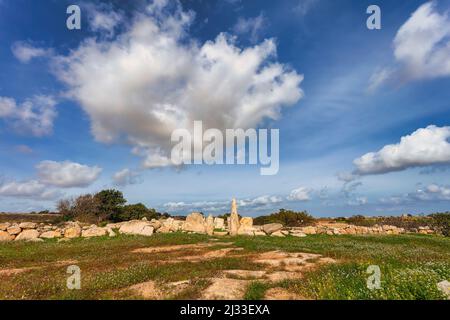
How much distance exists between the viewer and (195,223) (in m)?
47.6

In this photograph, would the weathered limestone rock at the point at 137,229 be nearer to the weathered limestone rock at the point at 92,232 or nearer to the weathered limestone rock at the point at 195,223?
the weathered limestone rock at the point at 92,232

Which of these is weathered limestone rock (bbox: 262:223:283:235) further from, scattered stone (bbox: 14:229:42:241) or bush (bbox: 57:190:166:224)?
bush (bbox: 57:190:166:224)

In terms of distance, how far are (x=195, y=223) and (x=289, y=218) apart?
29.1m

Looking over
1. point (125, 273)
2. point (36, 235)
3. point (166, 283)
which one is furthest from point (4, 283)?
point (36, 235)

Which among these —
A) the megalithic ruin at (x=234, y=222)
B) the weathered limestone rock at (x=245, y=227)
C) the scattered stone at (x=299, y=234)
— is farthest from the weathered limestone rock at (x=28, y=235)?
the scattered stone at (x=299, y=234)

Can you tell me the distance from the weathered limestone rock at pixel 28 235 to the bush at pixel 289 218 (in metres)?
43.8

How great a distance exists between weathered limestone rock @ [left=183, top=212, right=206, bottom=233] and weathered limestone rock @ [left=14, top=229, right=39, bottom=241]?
1851cm

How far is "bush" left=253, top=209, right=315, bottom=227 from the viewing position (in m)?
69.4

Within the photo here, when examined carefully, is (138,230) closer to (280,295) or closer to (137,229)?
(137,229)

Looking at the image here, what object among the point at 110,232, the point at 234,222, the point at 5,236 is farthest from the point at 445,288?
the point at 5,236
